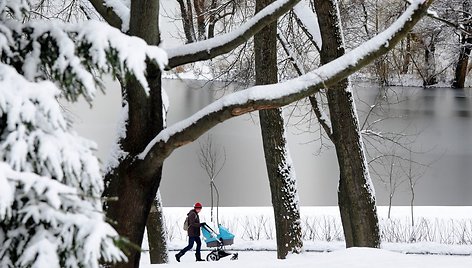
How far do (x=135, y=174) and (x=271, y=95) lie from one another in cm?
87

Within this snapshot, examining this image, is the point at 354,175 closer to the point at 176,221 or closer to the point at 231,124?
the point at 176,221

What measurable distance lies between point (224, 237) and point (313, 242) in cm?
147

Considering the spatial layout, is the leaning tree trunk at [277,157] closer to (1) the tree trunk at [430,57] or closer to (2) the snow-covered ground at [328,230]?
(2) the snow-covered ground at [328,230]

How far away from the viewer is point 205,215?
14234mm

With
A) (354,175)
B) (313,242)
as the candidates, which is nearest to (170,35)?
(313,242)

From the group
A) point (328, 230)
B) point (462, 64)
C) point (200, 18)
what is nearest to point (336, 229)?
point (328, 230)

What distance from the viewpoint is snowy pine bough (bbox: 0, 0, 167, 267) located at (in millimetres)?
1501

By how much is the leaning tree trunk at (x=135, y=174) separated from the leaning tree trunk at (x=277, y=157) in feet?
9.89

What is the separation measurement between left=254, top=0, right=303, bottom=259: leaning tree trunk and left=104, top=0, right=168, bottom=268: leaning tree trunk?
302 cm

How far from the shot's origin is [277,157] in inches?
269

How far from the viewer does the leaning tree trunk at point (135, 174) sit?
3551 mm

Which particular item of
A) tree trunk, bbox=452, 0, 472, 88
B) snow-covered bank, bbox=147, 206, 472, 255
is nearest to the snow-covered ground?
snow-covered bank, bbox=147, 206, 472, 255

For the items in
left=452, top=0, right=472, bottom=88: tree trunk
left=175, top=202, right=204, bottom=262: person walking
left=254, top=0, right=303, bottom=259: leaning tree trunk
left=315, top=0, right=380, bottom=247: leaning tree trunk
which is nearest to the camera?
left=315, top=0, right=380, bottom=247: leaning tree trunk

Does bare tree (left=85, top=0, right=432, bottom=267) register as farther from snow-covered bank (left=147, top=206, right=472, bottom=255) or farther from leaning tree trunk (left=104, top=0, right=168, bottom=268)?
snow-covered bank (left=147, top=206, right=472, bottom=255)
